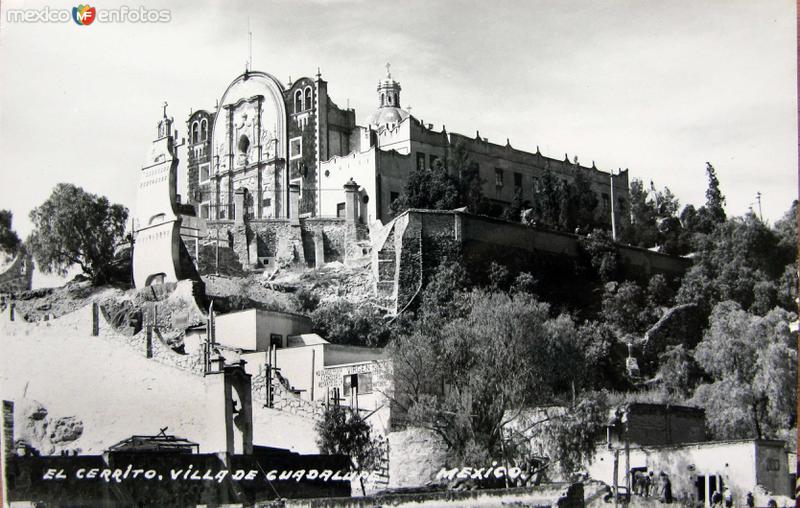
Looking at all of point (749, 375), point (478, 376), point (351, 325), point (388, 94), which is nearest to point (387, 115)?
point (388, 94)

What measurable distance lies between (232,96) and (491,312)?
88.5 ft

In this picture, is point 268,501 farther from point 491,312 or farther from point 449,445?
point 491,312

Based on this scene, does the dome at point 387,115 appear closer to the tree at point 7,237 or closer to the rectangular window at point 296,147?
the rectangular window at point 296,147

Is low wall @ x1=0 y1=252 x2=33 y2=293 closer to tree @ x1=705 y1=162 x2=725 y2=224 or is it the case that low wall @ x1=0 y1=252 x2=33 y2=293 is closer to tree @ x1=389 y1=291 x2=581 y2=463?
tree @ x1=389 y1=291 x2=581 y2=463

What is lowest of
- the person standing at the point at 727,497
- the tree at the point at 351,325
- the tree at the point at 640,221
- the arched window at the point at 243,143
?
the person standing at the point at 727,497

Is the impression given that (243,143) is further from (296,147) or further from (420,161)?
(420,161)

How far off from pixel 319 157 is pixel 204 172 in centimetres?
781

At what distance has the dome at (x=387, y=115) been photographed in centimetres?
5884

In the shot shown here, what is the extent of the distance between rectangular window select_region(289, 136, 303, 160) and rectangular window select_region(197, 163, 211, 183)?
5.66 meters

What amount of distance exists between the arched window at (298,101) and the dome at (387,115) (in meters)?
3.91

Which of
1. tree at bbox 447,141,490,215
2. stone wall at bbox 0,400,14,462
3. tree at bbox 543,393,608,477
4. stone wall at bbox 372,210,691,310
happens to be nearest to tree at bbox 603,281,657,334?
stone wall at bbox 372,210,691,310

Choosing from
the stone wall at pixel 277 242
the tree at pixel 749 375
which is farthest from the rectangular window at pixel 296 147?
the tree at pixel 749 375

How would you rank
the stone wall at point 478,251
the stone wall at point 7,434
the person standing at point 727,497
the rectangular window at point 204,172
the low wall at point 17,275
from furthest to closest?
the rectangular window at point 204,172, the stone wall at point 478,251, the low wall at point 17,275, the person standing at point 727,497, the stone wall at point 7,434

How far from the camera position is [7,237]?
40.2 meters
